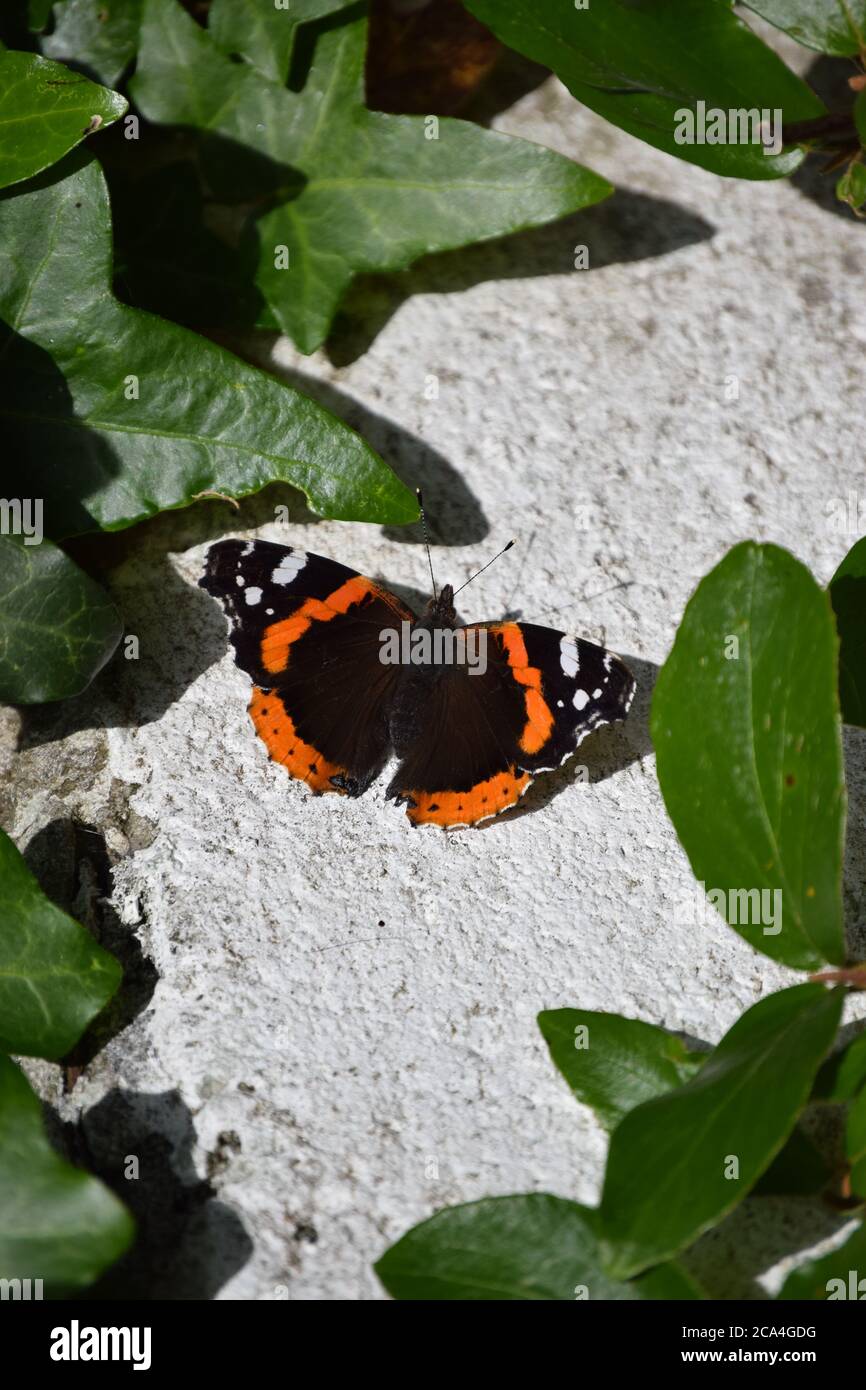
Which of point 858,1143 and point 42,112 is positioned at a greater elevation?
point 42,112

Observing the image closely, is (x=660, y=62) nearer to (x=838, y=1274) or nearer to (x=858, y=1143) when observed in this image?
(x=858, y=1143)

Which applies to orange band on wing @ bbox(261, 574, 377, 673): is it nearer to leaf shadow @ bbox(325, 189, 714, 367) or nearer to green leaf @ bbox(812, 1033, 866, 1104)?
leaf shadow @ bbox(325, 189, 714, 367)

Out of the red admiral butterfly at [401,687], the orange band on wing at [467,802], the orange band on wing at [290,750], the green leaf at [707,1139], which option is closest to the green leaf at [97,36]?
the red admiral butterfly at [401,687]

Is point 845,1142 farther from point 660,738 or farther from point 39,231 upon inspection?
point 39,231

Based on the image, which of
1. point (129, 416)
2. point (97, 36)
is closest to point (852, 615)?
point (129, 416)
